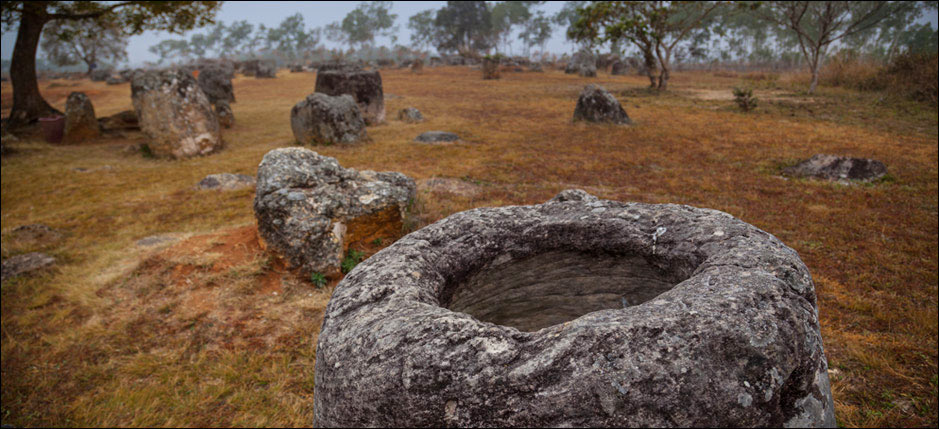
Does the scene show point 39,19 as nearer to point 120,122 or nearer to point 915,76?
point 120,122

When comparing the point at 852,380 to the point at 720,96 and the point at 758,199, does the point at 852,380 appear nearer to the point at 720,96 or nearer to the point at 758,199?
the point at 758,199

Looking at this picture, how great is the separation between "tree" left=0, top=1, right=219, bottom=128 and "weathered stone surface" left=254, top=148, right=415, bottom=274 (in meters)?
14.1

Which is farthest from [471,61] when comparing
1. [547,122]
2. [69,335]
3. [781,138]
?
[69,335]

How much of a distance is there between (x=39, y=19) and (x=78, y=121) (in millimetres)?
4600

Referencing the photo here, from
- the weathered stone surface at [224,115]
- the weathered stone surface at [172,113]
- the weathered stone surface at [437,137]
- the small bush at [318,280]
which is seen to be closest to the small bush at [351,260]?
the small bush at [318,280]

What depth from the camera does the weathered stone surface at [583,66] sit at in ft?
109

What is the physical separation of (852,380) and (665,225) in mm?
2563

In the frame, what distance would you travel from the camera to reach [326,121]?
37.6ft

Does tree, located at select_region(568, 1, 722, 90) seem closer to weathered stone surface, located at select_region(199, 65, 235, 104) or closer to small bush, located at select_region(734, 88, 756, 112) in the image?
small bush, located at select_region(734, 88, 756, 112)

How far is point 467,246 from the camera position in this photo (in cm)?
230

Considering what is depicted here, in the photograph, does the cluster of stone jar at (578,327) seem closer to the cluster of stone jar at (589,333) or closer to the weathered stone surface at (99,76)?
the cluster of stone jar at (589,333)

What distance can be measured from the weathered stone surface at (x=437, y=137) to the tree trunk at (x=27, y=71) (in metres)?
12.9

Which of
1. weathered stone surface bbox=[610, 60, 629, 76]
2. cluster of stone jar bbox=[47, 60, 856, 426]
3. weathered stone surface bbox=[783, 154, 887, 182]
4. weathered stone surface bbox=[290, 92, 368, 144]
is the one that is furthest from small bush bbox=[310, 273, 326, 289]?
weathered stone surface bbox=[610, 60, 629, 76]

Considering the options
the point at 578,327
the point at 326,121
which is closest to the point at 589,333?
the point at 578,327
